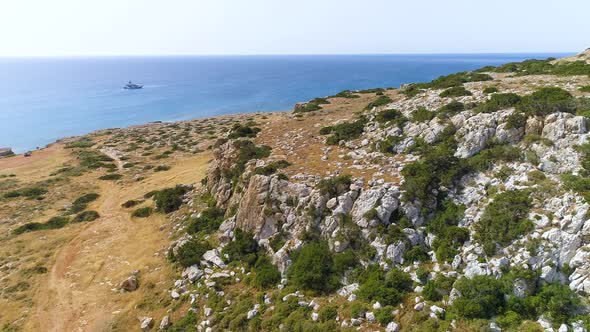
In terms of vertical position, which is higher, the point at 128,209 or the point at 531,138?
the point at 531,138

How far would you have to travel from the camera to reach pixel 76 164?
53.1m

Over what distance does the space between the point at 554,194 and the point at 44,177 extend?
55.7 meters

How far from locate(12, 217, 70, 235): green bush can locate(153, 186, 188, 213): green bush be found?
834 cm

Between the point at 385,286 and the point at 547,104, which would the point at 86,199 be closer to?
the point at 385,286

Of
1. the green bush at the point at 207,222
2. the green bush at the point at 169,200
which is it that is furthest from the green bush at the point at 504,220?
the green bush at the point at 169,200

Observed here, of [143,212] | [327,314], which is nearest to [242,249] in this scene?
[327,314]

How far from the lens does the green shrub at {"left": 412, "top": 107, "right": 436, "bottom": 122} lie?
2464cm

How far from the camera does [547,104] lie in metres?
19.5

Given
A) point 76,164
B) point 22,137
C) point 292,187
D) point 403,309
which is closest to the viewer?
point 403,309

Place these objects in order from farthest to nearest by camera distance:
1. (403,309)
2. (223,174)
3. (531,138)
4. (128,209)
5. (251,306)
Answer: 1. (128,209)
2. (223,174)
3. (531,138)
4. (251,306)
5. (403,309)

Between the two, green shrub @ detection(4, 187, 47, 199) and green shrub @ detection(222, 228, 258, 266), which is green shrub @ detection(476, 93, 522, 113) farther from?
green shrub @ detection(4, 187, 47, 199)

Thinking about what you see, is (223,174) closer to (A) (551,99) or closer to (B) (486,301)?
(B) (486,301)

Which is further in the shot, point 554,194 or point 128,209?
point 128,209

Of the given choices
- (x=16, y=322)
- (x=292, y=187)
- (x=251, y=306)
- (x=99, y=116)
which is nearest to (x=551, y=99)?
(x=292, y=187)
